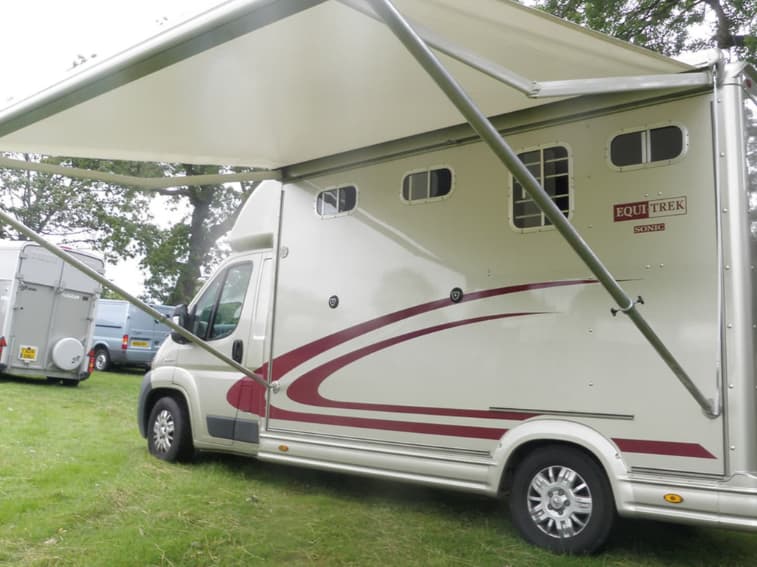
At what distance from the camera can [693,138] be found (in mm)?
3771

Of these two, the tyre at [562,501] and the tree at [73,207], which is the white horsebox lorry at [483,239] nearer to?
the tyre at [562,501]

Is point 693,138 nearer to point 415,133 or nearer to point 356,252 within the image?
point 415,133

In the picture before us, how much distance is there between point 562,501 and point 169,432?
3.80m

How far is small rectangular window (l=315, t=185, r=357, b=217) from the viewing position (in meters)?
5.29

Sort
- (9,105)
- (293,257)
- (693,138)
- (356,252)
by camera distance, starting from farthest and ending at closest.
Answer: (293,257) → (356,252) → (693,138) → (9,105)

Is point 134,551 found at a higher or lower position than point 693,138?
lower

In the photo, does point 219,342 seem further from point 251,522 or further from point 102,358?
point 102,358

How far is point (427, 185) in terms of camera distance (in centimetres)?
488

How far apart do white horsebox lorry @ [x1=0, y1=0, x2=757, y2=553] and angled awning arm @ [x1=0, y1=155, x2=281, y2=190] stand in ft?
0.09

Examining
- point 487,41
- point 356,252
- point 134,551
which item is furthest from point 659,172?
point 134,551

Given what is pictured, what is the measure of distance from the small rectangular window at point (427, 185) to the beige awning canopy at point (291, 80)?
323 millimetres

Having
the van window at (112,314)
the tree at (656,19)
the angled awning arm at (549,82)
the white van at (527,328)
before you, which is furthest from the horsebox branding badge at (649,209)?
the van window at (112,314)

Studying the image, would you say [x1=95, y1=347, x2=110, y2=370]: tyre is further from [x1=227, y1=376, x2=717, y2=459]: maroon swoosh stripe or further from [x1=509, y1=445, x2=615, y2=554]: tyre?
[x1=509, y1=445, x2=615, y2=554]: tyre

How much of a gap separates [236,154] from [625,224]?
305cm
